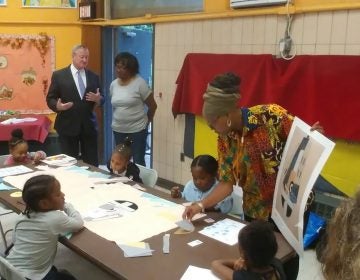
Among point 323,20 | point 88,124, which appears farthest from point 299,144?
point 88,124

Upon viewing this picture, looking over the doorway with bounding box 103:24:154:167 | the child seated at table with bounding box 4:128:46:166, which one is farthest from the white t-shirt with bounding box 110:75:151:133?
the doorway with bounding box 103:24:154:167

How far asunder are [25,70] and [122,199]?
4.01m

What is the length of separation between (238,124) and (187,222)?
551 mm

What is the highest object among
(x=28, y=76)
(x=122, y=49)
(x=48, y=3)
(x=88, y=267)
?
(x=48, y=3)

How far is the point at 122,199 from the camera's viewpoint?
8.28 feet

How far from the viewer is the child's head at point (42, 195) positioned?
207cm

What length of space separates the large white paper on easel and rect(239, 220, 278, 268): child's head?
56 cm

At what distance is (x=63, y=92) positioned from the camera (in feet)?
13.8

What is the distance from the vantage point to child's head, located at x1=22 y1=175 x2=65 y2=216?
2074mm

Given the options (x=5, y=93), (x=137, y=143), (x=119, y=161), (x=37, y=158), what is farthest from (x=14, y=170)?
(x=5, y=93)

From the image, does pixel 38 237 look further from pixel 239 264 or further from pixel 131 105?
pixel 131 105

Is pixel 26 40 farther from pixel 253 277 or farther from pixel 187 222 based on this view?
pixel 253 277

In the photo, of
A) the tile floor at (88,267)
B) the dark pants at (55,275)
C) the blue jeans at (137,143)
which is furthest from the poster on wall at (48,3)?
the dark pants at (55,275)

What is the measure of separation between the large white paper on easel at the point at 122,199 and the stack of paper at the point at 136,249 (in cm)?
6
